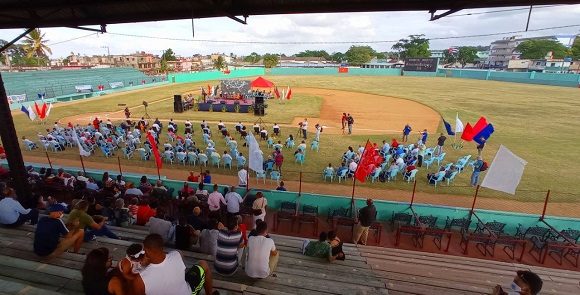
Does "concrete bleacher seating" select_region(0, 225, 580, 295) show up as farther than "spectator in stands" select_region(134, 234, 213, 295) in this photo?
Yes

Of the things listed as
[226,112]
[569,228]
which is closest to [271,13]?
[569,228]

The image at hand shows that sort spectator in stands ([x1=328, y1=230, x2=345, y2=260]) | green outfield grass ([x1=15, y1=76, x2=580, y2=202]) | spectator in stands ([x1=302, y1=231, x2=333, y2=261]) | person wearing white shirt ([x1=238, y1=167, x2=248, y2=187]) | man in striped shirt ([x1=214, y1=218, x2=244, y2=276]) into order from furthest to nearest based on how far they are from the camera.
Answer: green outfield grass ([x1=15, y1=76, x2=580, y2=202]) → person wearing white shirt ([x1=238, y1=167, x2=248, y2=187]) → spectator in stands ([x1=302, y1=231, x2=333, y2=261]) → spectator in stands ([x1=328, y1=230, x2=345, y2=260]) → man in striped shirt ([x1=214, y1=218, x2=244, y2=276])

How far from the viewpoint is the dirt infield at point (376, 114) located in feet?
85.6

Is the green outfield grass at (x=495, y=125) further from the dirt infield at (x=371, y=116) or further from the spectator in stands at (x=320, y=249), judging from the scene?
the spectator in stands at (x=320, y=249)

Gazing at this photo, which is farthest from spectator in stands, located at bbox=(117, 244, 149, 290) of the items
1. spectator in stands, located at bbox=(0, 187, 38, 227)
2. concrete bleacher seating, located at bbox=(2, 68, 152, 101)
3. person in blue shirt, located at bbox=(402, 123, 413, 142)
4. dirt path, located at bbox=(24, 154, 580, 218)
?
concrete bleacher seating, located at bbox=(2, 68, 152, 101)

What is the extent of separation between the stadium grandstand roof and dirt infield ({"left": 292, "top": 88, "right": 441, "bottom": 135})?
1649 cm

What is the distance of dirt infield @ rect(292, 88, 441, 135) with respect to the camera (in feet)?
85.6

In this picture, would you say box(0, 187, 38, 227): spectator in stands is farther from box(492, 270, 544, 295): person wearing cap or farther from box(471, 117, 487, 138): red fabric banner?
box(471, 117, 487, 138): red fabric banner

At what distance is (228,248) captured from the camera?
5020 mm

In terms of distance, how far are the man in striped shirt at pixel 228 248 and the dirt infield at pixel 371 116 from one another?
63.8ft

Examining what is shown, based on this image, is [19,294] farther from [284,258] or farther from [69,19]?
[69,19]

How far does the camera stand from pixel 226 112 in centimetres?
3192

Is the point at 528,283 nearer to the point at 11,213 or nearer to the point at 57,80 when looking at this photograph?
the point at 11,213

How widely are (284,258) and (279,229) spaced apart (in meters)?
4.08
